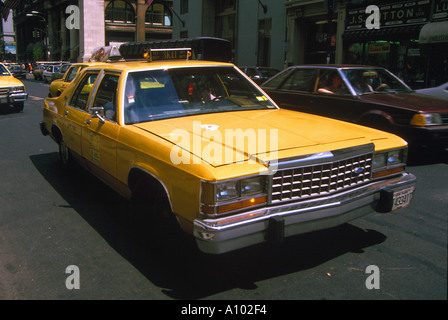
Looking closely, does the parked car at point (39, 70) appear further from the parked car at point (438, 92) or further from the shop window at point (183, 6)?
the parked car at point (438, 92)

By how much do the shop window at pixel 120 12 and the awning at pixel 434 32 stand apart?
147ft

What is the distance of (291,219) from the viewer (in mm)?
2961

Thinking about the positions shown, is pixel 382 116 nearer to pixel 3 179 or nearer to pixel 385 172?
pixel 385 172

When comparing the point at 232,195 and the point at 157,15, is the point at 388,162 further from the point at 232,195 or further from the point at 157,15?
the point at 157,15

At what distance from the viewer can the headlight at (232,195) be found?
2.79 m

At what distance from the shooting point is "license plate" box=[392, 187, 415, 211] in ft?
11.5

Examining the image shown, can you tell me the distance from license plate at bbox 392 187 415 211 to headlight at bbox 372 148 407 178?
22 centimetres

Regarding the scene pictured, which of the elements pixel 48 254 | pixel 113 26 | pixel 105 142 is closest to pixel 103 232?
pixel 48 254

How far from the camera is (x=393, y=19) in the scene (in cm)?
1758

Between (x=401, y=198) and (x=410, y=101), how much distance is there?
3.88m

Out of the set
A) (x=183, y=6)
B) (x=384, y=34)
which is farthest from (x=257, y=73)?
(x=183, y=6)

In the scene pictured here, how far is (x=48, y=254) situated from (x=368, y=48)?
1836cm

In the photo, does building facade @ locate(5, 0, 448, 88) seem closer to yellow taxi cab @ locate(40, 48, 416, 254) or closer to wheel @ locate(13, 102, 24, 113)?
wheel @ locate(13, 102, 24, 113)

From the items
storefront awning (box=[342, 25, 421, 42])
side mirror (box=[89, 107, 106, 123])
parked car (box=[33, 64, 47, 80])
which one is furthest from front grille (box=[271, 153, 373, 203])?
parked car (box=[33, 64, 47, 80])
